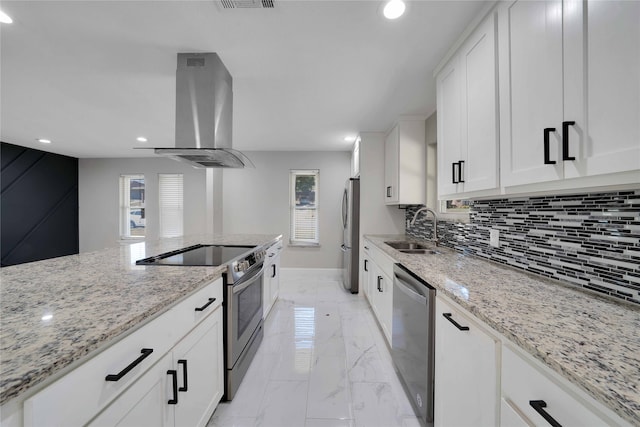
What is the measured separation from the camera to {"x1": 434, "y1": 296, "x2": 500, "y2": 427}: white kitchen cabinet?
866 mm

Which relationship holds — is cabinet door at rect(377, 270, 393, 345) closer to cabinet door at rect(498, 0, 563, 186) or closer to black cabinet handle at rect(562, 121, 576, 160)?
cabinet door at rect(498, 0, 563, 186)

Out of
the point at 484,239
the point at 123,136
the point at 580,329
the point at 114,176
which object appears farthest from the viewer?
the point at 114,176

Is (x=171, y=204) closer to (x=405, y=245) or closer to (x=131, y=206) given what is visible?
(x=131, y=206)

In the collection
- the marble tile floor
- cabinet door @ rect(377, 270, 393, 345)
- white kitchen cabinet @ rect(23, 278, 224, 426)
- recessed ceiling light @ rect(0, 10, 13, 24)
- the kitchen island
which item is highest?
recessed ceiling light @ rect(0, 10, 13, 24)

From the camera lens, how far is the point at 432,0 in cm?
136

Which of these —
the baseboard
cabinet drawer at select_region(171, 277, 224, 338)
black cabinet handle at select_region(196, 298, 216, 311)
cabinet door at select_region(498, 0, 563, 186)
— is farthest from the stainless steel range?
the baseboard

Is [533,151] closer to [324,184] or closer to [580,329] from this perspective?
[580,329]

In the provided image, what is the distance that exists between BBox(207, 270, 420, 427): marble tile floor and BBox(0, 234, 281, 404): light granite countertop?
3.01ft

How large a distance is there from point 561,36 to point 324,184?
4056 millimetres

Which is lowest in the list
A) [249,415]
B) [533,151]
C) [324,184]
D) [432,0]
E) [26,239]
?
[249,415]

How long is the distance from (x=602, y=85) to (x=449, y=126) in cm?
99

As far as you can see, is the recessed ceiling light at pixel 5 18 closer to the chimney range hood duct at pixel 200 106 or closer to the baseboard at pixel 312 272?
the chimney range hood duct at pixel 200 106

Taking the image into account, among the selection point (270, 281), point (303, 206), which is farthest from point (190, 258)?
point (303, 206)

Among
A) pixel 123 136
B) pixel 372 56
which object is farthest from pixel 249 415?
pixel 123 136
